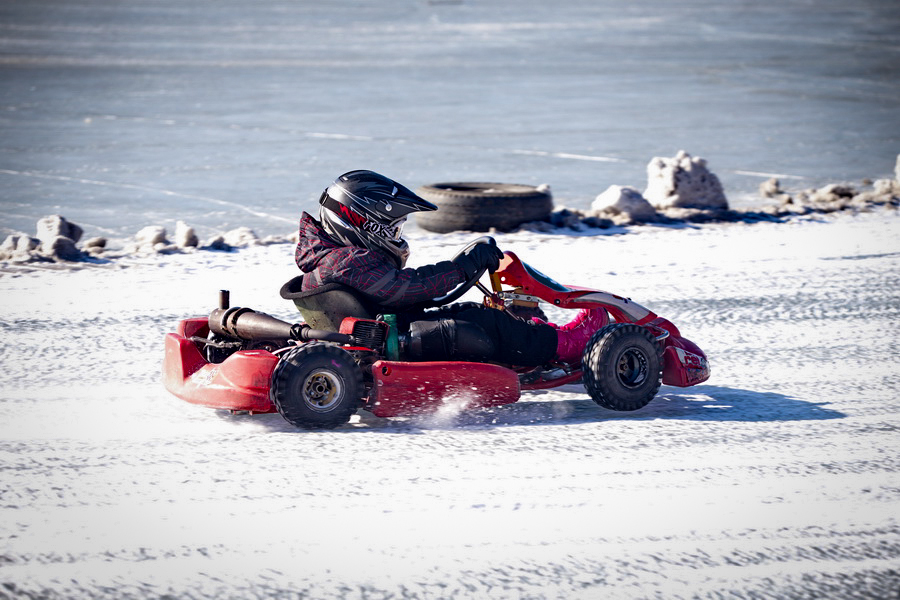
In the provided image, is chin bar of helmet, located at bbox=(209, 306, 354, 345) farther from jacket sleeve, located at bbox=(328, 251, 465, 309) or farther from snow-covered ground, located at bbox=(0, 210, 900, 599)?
snow-covered ground, located at bbox=(0, 210, 900, 599)

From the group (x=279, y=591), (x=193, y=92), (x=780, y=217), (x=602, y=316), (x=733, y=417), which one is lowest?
(x=279, y=591)

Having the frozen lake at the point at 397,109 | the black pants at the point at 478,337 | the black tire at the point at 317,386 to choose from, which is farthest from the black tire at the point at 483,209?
the black tire at the point at 317,386

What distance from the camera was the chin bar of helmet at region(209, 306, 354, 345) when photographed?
15.3 feet

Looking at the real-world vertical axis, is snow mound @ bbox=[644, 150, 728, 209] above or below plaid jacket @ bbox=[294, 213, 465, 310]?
above

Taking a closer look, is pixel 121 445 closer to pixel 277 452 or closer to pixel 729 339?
pixel 277 452

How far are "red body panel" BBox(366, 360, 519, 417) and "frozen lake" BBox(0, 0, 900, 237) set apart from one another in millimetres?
4834

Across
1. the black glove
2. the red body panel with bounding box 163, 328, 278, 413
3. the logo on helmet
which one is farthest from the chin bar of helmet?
the black glove

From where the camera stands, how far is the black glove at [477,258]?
4.89 metres

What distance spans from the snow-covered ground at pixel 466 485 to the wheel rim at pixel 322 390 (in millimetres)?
138

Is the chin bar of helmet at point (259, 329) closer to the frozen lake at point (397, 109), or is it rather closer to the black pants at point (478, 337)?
the black pants at point (478, 337)

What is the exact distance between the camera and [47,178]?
1129 cm

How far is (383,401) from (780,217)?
237 inches

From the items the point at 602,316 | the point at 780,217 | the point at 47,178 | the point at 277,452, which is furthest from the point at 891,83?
the point at 277,452

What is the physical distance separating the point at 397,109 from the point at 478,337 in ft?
38.7
